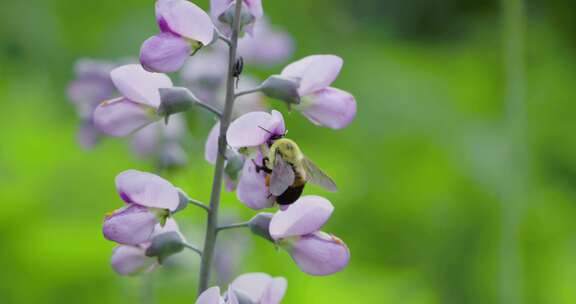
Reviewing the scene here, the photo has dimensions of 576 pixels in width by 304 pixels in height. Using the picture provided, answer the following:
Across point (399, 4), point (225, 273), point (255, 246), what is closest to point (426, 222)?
point (255, 246)

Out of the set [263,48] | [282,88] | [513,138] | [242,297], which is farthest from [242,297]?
[263,48]

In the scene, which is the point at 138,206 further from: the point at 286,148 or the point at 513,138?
the point at 513,138

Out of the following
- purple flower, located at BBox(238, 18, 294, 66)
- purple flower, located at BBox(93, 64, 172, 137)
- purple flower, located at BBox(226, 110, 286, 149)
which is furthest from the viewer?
purple flower, located at BBox(238, 18, 294, 66)

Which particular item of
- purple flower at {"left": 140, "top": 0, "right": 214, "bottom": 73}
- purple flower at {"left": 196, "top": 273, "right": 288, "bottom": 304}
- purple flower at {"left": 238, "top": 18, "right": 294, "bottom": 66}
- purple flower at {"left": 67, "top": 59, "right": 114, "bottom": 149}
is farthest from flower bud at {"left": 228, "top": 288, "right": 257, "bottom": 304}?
purple flower at {"left": 238, "top": 18, "right": 294, "bottom": 66}

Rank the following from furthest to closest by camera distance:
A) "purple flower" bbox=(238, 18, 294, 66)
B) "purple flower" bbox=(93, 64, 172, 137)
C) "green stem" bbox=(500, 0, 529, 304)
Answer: "purple flower" bbox=(238, 18, 294, 66) → "green stem" bbox=(500, 0, 529, 304) → "purple flower" bbox=(93, 64, 172, 137)

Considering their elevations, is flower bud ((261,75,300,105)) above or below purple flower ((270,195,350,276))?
above

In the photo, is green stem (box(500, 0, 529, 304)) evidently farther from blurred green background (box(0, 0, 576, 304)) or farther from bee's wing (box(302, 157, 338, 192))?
bee's wing (box(302, 157, 338, 192))

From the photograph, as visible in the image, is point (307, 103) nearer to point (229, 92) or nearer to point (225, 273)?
point (229, 92)
